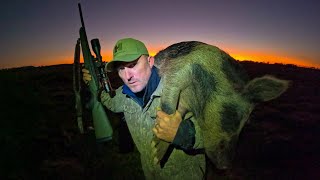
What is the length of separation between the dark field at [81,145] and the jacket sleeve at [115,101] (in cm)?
213

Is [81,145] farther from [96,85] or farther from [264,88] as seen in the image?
[264,88]

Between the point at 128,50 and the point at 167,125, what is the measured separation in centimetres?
72

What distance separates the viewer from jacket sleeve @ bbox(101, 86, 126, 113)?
332 cm

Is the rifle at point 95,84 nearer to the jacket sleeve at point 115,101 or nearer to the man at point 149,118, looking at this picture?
the jacket sleeve at point 115,101

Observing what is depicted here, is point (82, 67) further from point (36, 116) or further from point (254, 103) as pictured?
point (36, 116)

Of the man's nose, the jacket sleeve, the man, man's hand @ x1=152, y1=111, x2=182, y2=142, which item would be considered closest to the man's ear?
the man

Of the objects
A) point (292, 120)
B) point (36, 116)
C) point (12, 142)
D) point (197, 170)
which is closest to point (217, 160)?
point (197, 170)

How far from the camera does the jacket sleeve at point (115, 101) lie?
3.32m

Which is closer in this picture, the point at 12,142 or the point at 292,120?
the point at 12,142

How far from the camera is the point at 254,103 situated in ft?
9.00

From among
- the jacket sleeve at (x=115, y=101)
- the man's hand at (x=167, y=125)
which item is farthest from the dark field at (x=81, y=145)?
the man's hand at (x=167, y=125)

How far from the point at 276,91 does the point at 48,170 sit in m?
7.28

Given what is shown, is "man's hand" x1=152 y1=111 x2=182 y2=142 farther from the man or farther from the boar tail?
the boar tail

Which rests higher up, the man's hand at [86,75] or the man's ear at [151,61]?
the man's ear at [151,61]
